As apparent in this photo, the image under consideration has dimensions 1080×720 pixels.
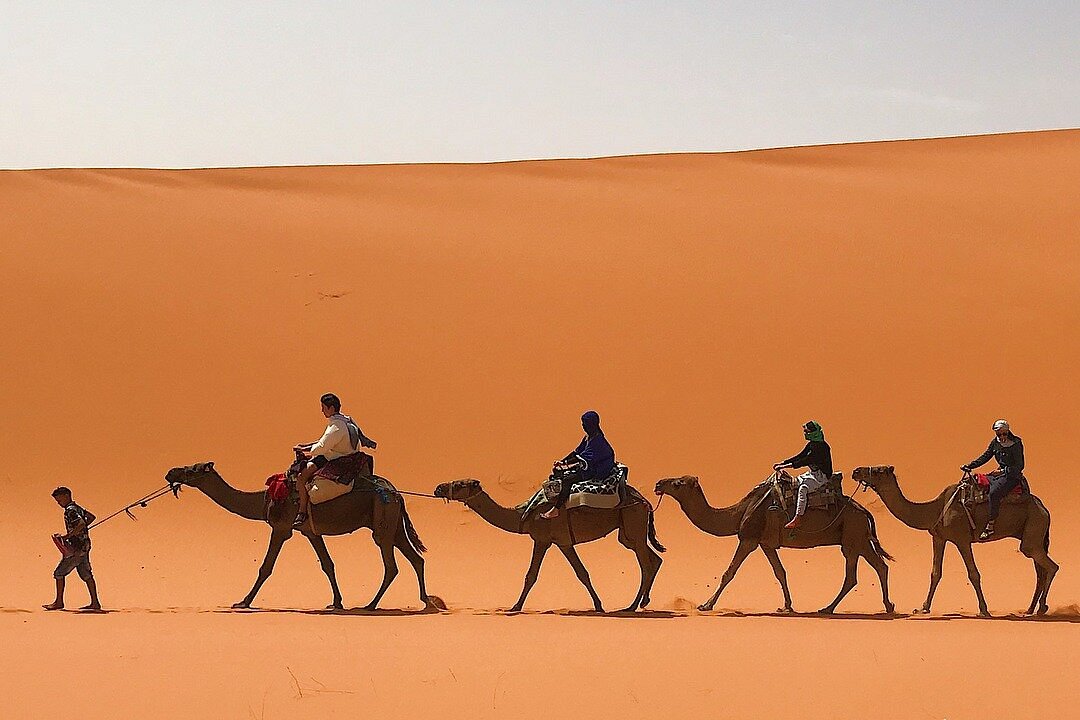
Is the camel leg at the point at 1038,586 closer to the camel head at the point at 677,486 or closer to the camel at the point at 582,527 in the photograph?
the camel head at the point at 677,486

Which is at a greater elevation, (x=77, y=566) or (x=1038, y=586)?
(x=1038, y=586)

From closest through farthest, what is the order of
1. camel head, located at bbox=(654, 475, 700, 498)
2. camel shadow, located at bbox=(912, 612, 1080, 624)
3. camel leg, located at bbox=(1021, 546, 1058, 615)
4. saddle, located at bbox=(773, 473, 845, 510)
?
camel shadow, located at bbox=(912, 612, 1080, 624)
saddle, located at bbox=(773, 473, 845, 510)
camel leg, located at bbox=(1021, 546, 1058, 615)
camel head, located at bbox=(654, 475, 700, 498)

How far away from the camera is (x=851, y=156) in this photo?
116 ft

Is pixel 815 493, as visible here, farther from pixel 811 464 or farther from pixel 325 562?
pixel 325 562

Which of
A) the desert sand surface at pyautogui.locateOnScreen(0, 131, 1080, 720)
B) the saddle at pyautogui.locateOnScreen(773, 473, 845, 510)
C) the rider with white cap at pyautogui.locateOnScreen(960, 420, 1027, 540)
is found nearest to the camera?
the desert sand surface at pyautogui.locateOnScreen(0, 131, 1080, 720)

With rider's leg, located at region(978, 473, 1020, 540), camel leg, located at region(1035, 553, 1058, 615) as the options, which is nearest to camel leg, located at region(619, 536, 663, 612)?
rider's leg, located at region(978, 473, 1020, 540)

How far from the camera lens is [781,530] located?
13750mm

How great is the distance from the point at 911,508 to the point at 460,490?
14.6 feet

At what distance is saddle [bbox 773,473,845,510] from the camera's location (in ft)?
44.6

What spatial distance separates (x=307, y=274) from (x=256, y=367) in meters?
3.45

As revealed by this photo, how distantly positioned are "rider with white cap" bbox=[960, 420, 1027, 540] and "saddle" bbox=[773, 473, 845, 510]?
1.18 meters

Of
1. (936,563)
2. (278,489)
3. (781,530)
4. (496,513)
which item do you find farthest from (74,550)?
(936,563)

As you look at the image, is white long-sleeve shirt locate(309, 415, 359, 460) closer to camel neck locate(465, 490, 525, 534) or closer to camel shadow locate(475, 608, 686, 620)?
camel neck locate(465, 490, 525, 534)

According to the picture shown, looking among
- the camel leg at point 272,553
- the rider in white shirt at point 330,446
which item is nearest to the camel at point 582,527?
the rider in white shirt at point 330,446
